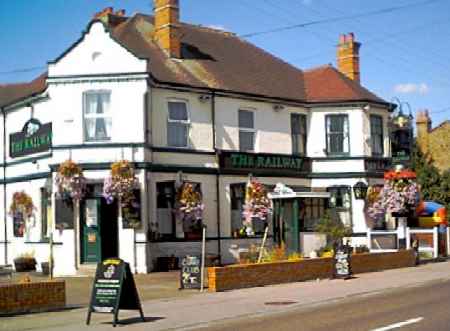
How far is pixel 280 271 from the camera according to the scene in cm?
2141

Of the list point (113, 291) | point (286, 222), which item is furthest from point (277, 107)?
point (113, 291)

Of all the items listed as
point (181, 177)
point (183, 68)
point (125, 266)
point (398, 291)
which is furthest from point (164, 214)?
point (125, 266)

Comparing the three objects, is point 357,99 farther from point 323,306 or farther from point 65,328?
point 65,328

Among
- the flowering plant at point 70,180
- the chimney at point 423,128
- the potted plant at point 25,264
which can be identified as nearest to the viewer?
the flowering plant at point 70,180

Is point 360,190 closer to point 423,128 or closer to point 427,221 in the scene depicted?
point 427,221

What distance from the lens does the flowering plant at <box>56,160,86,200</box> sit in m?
24.4

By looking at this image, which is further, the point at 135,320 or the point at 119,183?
the point at 119,183

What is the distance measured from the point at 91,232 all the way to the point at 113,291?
11584 mm

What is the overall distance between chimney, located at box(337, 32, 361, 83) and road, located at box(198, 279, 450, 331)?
63.5 feet

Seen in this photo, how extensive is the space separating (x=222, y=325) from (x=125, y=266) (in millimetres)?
2169

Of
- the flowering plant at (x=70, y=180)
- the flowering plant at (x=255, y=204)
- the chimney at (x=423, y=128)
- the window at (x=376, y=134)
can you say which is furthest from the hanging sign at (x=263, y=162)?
the chimney at (x=423, y=128)

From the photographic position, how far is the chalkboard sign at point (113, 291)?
1377cm

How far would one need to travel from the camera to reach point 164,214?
26516 millimetres

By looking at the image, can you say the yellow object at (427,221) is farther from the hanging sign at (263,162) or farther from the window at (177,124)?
the window at (177,124)
